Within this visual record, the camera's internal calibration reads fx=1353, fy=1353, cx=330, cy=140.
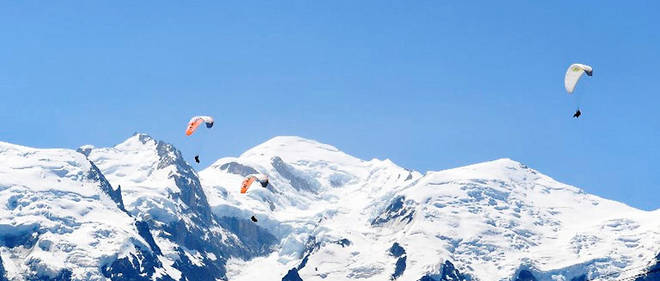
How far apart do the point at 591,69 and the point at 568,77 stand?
7707mm

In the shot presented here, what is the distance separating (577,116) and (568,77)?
49.1 feet

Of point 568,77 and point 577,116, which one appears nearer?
point 577,116

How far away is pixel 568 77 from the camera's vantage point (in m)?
182

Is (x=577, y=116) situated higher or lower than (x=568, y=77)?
lower

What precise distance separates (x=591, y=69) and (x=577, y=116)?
935 cm

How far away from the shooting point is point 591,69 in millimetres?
174250

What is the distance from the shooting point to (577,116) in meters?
168
